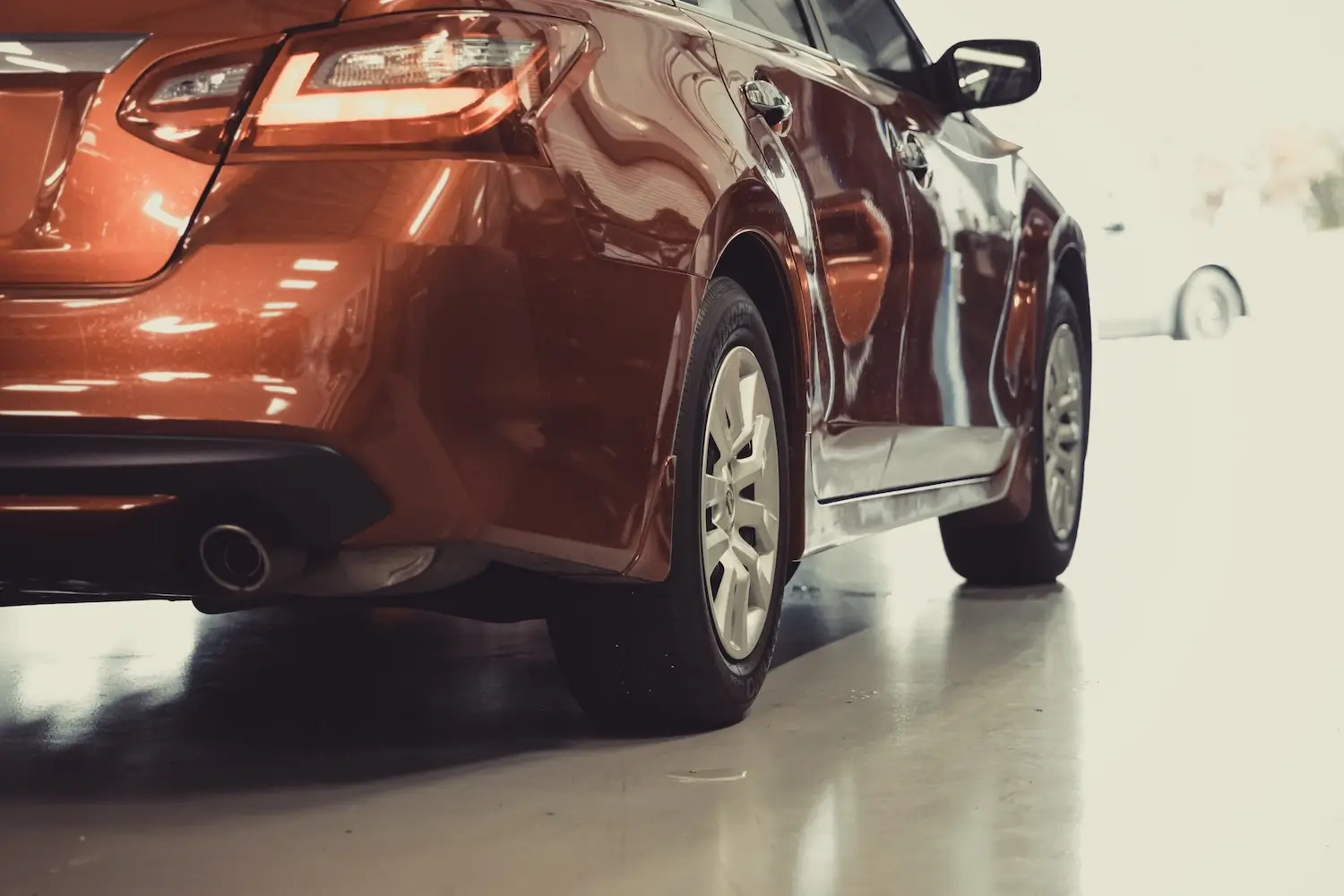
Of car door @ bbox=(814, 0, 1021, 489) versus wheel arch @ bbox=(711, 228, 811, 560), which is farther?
car door @ bbox=(814, 0, 1021, 489)

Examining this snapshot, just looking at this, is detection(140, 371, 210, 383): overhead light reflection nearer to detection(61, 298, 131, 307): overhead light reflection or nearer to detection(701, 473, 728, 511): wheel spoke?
detection(61, 298, 131, 307): overhead light reflection

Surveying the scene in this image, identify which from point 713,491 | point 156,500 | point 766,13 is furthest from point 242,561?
point 766,13

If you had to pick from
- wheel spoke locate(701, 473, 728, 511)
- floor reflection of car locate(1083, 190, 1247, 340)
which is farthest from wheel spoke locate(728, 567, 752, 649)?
floor reflection of car locate(1083, 190, 1247, 340)

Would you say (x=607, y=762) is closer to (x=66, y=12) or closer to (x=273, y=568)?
(x=273, y=568)

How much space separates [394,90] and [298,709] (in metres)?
1.29

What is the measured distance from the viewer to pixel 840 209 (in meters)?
3.30

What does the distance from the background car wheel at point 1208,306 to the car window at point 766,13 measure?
7.08 metres

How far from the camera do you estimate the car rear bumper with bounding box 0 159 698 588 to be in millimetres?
2191

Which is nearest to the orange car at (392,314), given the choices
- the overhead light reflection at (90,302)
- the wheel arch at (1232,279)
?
the overhead light reflection at (90,302)

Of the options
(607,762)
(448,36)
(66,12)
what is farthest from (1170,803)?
(66,12)

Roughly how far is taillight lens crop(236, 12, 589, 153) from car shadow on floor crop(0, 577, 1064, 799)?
865 mm

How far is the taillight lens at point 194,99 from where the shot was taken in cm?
228

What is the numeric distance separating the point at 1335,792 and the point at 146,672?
2.16 m

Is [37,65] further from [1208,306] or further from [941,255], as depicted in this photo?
[1208,306]
